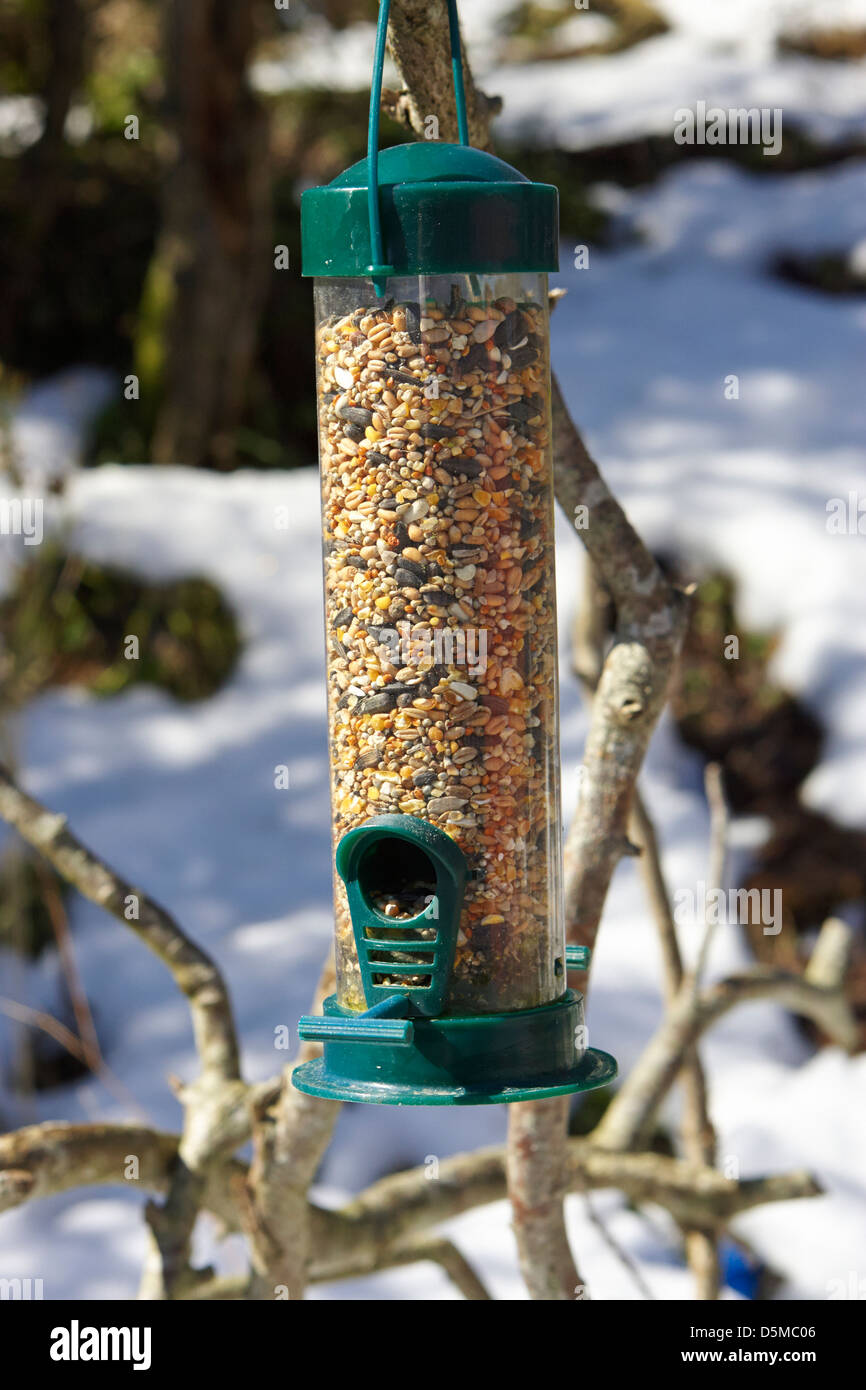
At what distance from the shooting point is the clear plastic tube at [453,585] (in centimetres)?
193

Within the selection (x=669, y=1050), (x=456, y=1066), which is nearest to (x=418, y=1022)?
(x=456, y=1066)

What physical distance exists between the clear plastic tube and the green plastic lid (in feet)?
0.25

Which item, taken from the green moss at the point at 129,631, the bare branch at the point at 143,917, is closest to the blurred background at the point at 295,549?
the green moss at the point at 129,631

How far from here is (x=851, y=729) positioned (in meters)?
6.02

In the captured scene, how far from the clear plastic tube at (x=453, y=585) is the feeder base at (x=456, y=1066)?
0.21 feet

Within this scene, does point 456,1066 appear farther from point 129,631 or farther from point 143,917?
point 129,631

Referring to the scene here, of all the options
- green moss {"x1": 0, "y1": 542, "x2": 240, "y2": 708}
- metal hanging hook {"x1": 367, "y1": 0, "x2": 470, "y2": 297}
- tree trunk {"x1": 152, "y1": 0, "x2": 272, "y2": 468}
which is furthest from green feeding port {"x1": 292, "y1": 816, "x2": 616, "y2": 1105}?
tree trunk {"x1": 152, "y1": 0, "x2": 272, "y2": 468}

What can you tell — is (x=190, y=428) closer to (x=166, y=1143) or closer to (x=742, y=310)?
(x=742, y=310)

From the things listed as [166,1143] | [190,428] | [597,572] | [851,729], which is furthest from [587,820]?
[190,428]

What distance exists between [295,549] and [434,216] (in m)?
5.37

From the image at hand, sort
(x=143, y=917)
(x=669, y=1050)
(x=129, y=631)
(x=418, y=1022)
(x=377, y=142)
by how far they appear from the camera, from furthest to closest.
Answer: (x=129, y=631) → (x=669, y=1050) → (x=143, y=917) → (x=418, y=1022) → (x=377, y=142)

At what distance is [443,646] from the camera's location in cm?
196

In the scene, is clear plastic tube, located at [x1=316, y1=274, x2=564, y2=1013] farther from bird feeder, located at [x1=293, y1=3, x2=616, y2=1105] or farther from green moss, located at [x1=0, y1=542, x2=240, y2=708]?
green moss, located at [x1=0, y1=542, x2=240, y2=708]

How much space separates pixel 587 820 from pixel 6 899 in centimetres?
393
